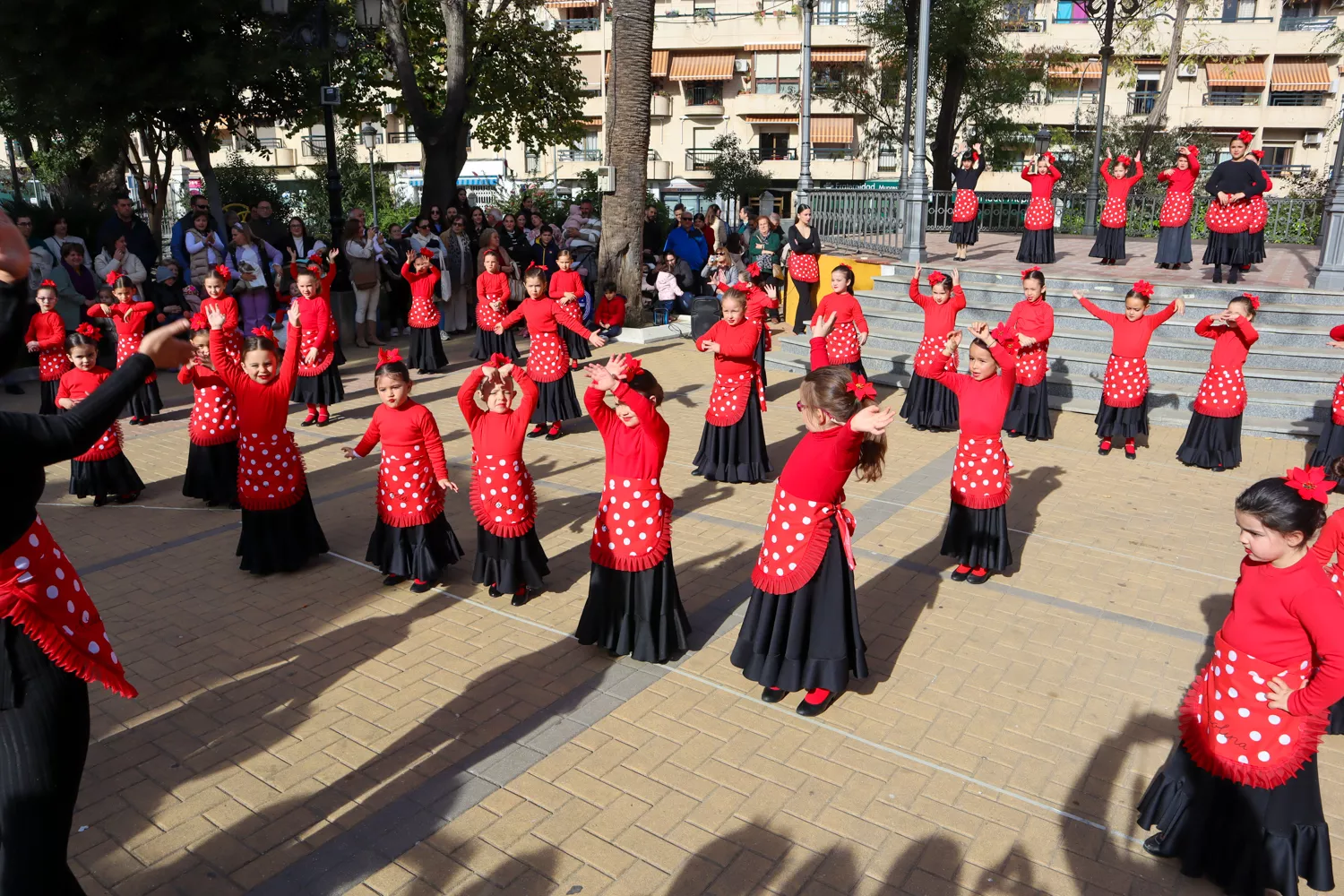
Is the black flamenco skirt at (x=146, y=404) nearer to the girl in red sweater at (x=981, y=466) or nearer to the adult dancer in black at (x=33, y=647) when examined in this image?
the adult dancer in black at (x=33, y=647)

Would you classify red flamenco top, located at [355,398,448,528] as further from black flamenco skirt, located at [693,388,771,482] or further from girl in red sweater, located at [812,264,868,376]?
girl in red sweater, located at [812,264,868,376]

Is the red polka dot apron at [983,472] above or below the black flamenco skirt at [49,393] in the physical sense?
above

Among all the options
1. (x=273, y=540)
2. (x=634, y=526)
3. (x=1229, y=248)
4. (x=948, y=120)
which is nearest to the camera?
(x=634, y=526)

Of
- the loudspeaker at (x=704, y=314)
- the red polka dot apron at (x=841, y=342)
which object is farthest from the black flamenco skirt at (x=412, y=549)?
the loudspeaker at (x=704, y=314)

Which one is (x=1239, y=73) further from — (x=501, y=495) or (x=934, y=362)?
(x=501, y=495)

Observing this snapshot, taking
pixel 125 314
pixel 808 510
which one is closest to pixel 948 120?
pixel 125 314

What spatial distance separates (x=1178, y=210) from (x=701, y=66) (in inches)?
1405

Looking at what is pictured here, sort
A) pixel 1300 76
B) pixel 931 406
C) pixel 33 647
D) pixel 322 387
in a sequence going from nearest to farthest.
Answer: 1. pixel 33 647
2. pixel 931 406
3. pixel 322 387
4. pixel 1300 76

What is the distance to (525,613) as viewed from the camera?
621 centimetres

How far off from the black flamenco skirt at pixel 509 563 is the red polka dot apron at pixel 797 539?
6.64 feet

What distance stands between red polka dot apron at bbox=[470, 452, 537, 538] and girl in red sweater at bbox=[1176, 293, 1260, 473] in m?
6.67

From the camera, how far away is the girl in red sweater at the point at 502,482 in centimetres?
609

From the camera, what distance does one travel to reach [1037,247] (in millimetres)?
15602

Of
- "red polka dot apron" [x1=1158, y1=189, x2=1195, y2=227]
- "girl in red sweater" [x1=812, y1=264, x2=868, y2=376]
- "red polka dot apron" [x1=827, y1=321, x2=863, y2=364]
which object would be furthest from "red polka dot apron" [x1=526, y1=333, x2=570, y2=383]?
"red polka dot apron" [x1=1158, y1=189, x2=1195, y2=227]
